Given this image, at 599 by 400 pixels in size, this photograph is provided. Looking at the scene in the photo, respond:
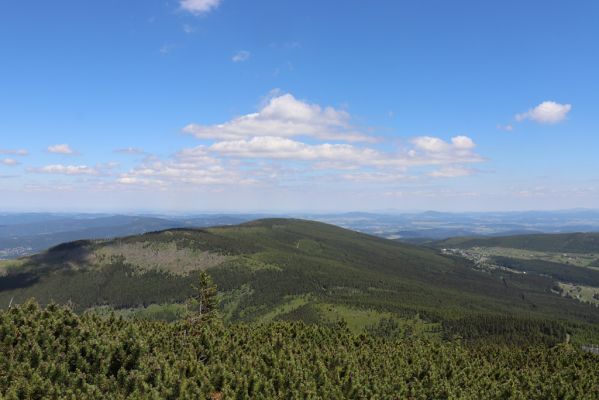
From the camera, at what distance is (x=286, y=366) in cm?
5575

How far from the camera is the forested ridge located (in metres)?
41.1

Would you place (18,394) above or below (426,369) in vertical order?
above

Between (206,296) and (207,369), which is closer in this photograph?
(207,369)

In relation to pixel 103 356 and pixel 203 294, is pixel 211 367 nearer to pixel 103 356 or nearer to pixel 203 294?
pixel 103 356

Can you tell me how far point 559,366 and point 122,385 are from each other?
85.4 m

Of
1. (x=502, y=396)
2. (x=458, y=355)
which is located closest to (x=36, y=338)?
(x=502, y=396)

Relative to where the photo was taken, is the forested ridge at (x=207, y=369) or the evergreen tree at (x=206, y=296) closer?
the forested ridge at (x=207, y=369)

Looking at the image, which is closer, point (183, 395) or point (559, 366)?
point (183, 395)

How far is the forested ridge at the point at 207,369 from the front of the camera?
41125 millimetres

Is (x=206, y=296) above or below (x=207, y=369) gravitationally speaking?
below

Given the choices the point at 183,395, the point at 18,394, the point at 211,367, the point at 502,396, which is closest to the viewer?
the point at 18,394

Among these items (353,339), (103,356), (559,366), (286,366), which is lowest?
(559,366)

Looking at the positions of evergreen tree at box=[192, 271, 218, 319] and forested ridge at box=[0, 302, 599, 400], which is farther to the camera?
evergreen tree at box=[192, 271, 218, 319]

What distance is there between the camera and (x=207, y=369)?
48.7 m
